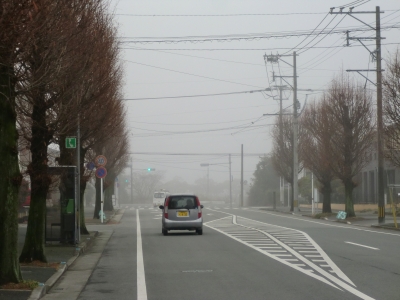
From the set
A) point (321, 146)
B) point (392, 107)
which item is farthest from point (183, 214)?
point (321, 146)

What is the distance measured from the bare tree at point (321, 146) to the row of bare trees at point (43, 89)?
22387 mm

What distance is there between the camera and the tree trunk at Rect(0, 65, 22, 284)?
1235cm

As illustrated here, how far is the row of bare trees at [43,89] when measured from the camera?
11.2 metres

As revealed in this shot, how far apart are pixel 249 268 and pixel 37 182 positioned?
225 inches

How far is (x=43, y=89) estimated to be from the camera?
1553cm

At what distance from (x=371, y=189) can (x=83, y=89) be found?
5254 cm

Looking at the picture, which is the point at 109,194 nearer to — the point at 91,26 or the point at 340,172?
the point at 340,172

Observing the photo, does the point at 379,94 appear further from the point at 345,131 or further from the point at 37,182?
the point at 37,182

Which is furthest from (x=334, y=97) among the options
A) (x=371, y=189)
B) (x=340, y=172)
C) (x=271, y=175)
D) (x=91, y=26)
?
(x=271, y=175)

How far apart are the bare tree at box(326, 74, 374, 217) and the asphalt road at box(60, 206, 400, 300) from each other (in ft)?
60.7

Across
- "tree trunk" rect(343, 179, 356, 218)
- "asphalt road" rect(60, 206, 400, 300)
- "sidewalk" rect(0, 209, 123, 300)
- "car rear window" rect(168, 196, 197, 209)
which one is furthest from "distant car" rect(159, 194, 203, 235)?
"tree trunk" rect(343, 179, 356, 218)

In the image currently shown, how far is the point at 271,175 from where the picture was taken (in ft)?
324

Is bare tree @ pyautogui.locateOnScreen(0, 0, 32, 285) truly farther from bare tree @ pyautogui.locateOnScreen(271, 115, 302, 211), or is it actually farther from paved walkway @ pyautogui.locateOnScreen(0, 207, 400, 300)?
bare tree @ pyautogui.locateOnScreen(271, 115, 302, 211)

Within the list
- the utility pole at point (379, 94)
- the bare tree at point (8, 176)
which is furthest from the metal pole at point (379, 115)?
the bare tree at point (8, 176)
